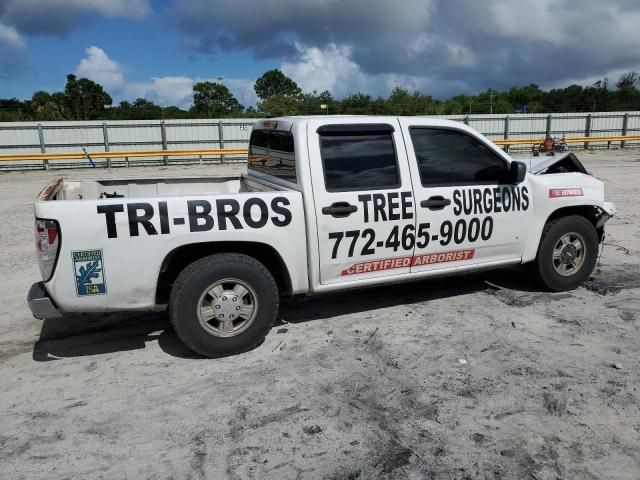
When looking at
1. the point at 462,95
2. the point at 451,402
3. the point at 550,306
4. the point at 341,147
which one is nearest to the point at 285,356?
the point at 451,402

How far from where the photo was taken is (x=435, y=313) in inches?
210

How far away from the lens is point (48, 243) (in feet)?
12.7

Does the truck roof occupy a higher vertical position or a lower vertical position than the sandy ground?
higher

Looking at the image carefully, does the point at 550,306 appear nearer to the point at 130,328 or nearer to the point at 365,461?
the point at 365,461

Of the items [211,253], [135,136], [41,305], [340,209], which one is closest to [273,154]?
[340,209]

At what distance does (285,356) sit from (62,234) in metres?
1.90

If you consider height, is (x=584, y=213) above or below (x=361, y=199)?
below

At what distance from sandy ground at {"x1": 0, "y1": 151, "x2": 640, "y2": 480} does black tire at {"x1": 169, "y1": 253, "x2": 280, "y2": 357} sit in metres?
0.18

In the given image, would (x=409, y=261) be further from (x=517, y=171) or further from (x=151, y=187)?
(x=151, y=187)

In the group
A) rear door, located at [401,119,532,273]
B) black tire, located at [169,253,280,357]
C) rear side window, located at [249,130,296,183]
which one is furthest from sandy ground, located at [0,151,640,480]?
rear side window, located at [249,130,296,183]

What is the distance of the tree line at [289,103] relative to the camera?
3228 centimetres

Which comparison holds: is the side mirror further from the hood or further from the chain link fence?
the chain link fence

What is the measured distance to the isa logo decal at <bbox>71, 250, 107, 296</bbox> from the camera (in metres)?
3.91

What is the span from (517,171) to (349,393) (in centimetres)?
266
